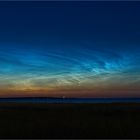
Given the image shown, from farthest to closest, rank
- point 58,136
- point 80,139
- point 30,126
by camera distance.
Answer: point 30,126 → point 58,136 → point 80,139

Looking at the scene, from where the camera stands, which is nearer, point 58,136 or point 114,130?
point 58,136

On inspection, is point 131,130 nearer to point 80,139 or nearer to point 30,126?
point 80,139

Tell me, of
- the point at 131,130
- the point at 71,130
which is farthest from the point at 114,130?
the point at 71,130

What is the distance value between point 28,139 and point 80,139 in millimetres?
2859

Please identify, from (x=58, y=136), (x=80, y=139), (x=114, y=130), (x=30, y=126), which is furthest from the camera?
(x=30, y=126)

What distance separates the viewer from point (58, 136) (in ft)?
68.3

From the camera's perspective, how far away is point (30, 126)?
81.3 ft

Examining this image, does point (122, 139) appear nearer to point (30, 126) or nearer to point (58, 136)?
point (58, 136)

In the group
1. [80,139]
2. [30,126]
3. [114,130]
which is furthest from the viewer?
[30,126]

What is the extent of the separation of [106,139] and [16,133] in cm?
588

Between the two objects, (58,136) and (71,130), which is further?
(71,130)

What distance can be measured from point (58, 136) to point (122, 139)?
14.1 ft

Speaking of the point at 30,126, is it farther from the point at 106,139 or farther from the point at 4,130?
the point at 106,139

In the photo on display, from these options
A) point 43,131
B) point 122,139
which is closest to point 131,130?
point 122,139
